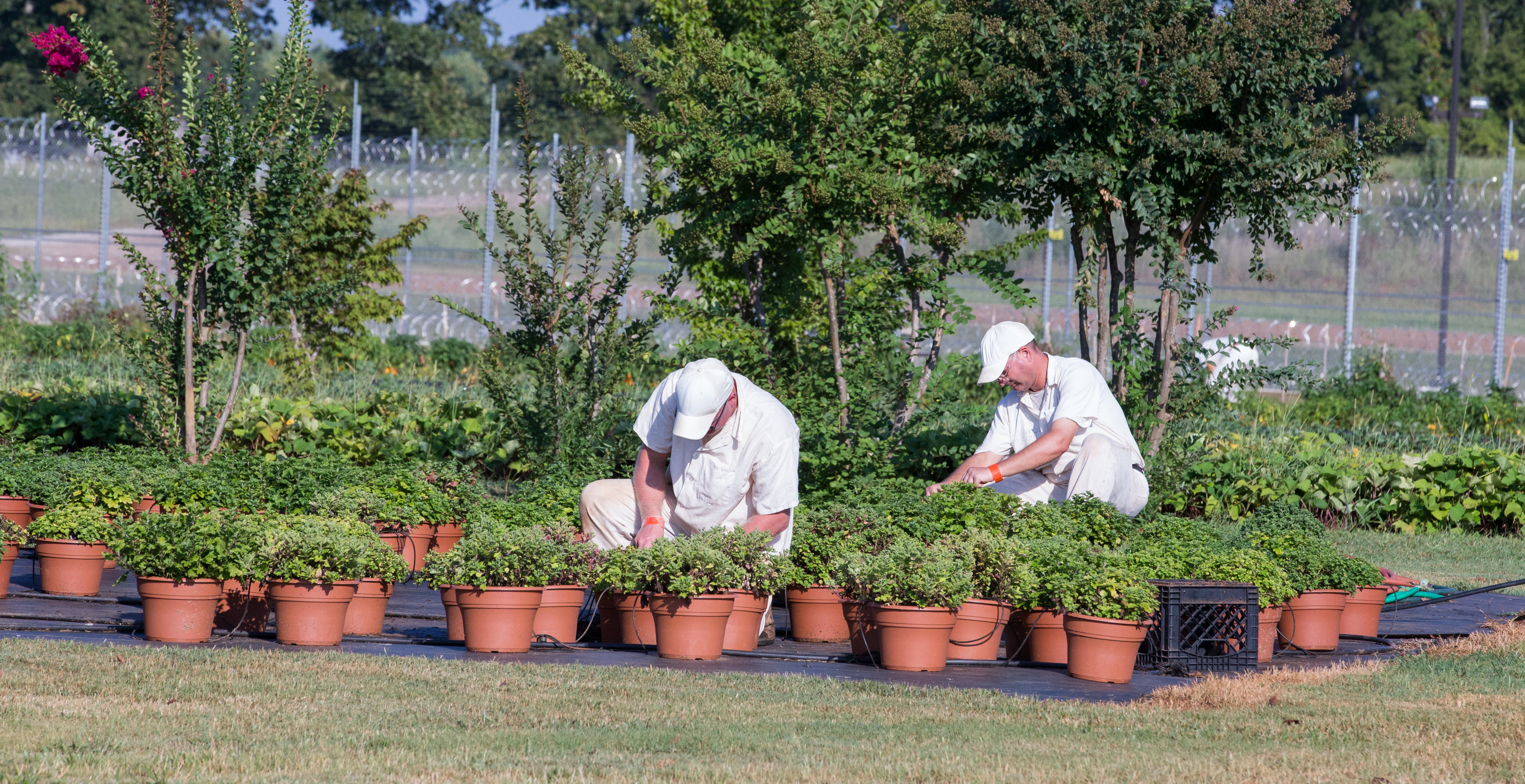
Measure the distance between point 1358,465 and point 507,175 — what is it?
12915 millimetres

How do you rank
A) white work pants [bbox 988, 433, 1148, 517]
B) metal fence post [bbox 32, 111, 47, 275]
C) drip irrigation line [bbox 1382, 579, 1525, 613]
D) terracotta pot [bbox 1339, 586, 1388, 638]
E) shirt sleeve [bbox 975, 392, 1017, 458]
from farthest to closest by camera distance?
metal fence post [bbox 32, 111, 47, 275] → shirt sleeve [bbox 975, 392, 1017, 458] → white work pants [bbox 988, 433, 1148, 517] → drip irrigation line [bbox 1382, 579, 1525, 613] → terracotta pot [bbox 1339, 586, 1388, 638]

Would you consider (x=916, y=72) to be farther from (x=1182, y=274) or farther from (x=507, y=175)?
(x=507, y=175)

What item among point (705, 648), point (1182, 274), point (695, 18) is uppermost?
point (695, 18)

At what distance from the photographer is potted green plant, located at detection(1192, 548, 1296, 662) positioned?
5617 millimetres

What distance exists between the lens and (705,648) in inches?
217

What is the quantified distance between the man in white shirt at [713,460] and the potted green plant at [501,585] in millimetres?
399

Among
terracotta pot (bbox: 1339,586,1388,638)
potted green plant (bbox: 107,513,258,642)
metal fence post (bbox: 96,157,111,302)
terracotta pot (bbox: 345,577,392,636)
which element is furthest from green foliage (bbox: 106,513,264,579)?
metal fence post (bbox: 96,157,111,302)

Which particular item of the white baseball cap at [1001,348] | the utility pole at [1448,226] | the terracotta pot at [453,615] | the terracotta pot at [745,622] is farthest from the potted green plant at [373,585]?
the utility pole at [1448,226]

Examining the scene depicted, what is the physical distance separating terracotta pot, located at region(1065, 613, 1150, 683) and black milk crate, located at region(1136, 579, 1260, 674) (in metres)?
0.23

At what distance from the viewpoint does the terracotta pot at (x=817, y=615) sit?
6094 millimetres

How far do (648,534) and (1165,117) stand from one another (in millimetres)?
3984

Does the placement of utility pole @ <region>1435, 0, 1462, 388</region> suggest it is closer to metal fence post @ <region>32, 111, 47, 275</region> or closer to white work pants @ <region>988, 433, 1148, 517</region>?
white work pants @ <region>988, 433, 1148, 517</region>

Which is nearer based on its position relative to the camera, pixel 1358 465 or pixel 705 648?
pixel 705 648

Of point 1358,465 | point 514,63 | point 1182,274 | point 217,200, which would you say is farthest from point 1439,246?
point 514,63
